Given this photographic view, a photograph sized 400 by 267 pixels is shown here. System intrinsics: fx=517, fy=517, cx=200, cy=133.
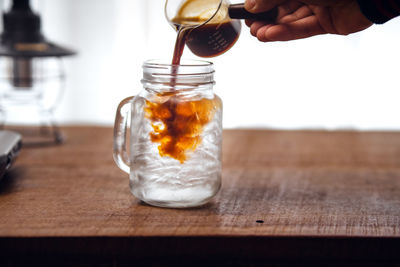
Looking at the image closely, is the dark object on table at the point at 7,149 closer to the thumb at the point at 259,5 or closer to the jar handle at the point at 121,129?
the jar handle at the point at 121,129

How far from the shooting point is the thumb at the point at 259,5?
923 millimetres

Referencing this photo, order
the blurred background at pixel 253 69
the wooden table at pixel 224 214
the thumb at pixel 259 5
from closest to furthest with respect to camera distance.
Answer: the wooden table at pixel 224 214
the thumb at pixel 259 5
the blurred background at pixel 253 69

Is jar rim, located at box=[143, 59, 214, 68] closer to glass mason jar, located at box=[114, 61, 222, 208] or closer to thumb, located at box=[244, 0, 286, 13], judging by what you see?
glass mason jar, located at box=[114, 61, 222, 208]

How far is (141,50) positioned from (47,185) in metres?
1.54

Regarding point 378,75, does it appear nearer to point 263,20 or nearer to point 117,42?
point 117,42

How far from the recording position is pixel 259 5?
932 millimetres

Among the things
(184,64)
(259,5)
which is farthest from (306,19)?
(184,64)

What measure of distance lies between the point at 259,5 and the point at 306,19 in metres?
0.10

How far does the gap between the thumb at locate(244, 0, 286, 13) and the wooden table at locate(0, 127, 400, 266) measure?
1.18 feet

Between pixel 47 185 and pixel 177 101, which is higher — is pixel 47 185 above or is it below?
below

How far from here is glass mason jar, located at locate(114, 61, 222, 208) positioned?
2.97 ft

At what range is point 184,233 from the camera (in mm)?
822

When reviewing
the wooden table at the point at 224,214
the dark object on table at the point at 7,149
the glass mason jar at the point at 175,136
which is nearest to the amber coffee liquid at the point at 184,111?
the glass mason jar at the point at 175,136
